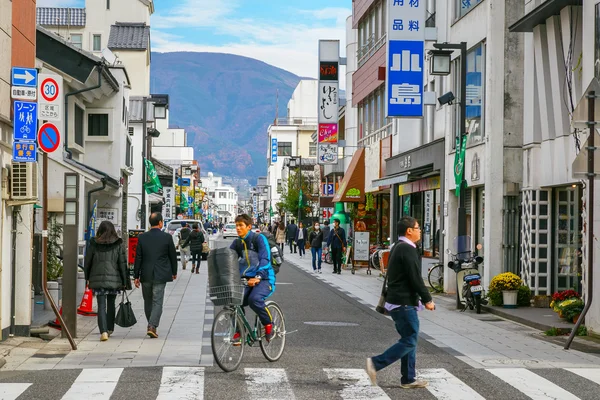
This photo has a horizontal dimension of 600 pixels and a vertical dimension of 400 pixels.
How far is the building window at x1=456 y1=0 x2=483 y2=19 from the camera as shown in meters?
24.5

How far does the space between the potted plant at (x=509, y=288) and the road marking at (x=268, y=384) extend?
9549 millimetres

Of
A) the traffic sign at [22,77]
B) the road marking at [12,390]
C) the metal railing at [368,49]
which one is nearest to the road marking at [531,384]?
the road marking at [12,390]

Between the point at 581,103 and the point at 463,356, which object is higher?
the point at 581,103

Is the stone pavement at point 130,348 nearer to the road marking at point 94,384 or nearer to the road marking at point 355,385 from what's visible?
the road marking at point 94,384

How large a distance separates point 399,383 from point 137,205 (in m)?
41.9

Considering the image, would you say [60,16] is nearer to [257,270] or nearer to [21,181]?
[21,181]

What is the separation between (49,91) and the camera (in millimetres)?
13719

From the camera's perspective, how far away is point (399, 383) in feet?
34.3

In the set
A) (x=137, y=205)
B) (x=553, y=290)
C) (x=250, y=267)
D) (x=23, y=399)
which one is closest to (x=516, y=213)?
(x=553, y=290)

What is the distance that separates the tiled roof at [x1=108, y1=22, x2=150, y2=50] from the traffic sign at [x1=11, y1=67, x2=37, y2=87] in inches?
1922

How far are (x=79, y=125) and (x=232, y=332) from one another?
75.0 ft

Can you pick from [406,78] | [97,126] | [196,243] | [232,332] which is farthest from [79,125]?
[232,332]

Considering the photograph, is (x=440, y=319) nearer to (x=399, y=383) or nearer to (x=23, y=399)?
(x=399, y=383)

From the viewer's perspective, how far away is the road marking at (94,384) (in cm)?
936
